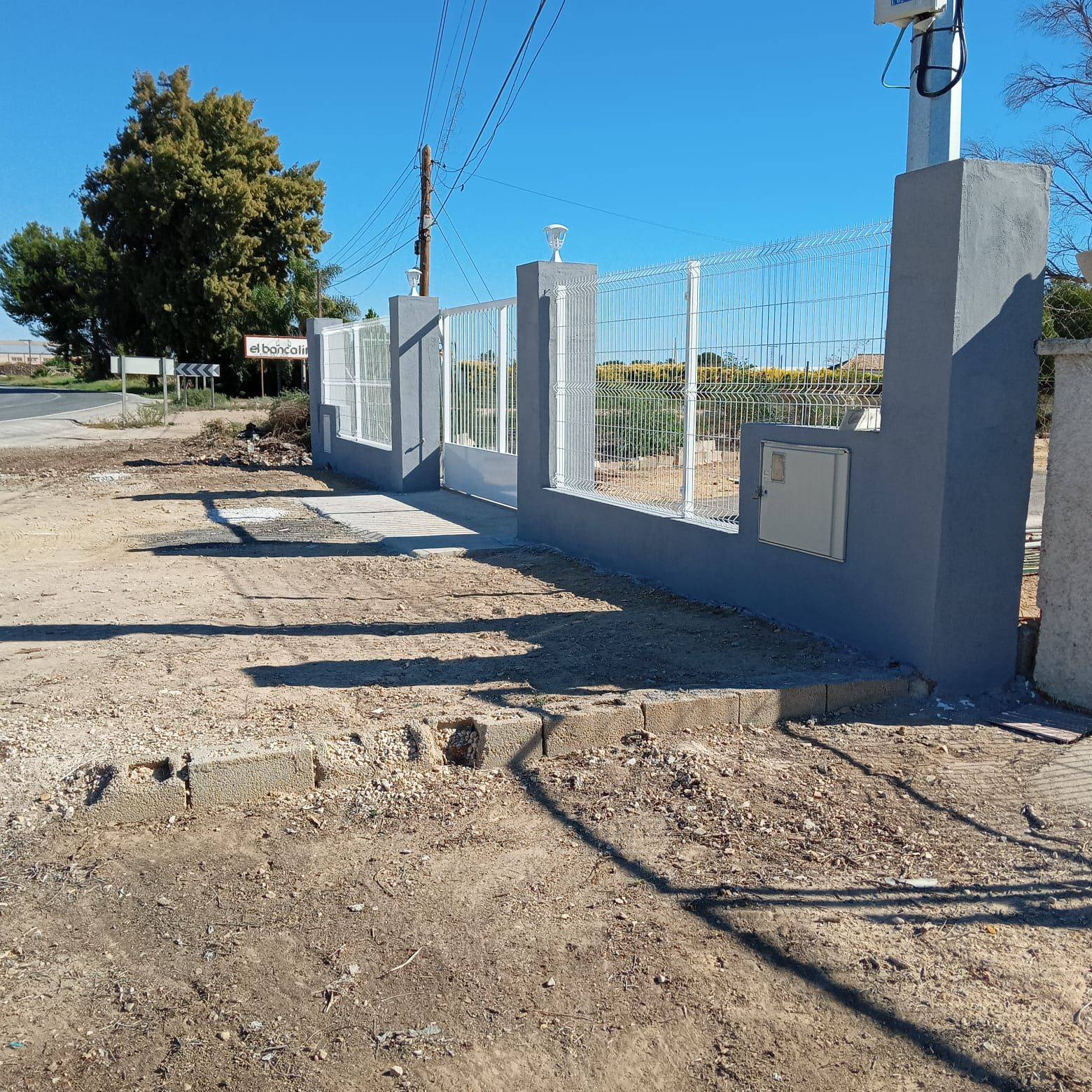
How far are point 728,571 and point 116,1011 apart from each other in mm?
4838

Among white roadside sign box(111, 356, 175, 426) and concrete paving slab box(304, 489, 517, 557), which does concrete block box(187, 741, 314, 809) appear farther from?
white roadside sign box(111, 356, 175, 426)

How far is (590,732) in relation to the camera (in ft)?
15.1

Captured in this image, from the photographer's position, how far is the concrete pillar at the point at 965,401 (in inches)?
196

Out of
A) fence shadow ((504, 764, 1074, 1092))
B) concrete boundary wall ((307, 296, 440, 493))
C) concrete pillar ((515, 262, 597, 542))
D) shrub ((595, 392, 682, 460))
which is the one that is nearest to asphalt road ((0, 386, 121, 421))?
concrete boundary wall ((307, 296, 440, 493))

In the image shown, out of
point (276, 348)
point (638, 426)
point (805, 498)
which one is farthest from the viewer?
point (276, 348)

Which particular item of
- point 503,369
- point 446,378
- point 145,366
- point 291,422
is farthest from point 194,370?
point 503,369

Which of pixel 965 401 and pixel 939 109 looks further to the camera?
pixel 939 109

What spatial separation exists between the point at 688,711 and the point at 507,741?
882 mm

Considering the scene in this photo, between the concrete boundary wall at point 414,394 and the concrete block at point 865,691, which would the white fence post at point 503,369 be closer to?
the concrete boundary wall at point 414,394

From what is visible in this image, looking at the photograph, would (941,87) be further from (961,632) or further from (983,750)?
(983,750)

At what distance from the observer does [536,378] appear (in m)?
9.73

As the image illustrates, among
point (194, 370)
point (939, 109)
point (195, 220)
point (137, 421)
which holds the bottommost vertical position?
point (137, 421)

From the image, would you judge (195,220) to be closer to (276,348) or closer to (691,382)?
(276,348)

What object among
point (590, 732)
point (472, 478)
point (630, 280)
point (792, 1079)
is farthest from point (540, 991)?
point (472, 478)
